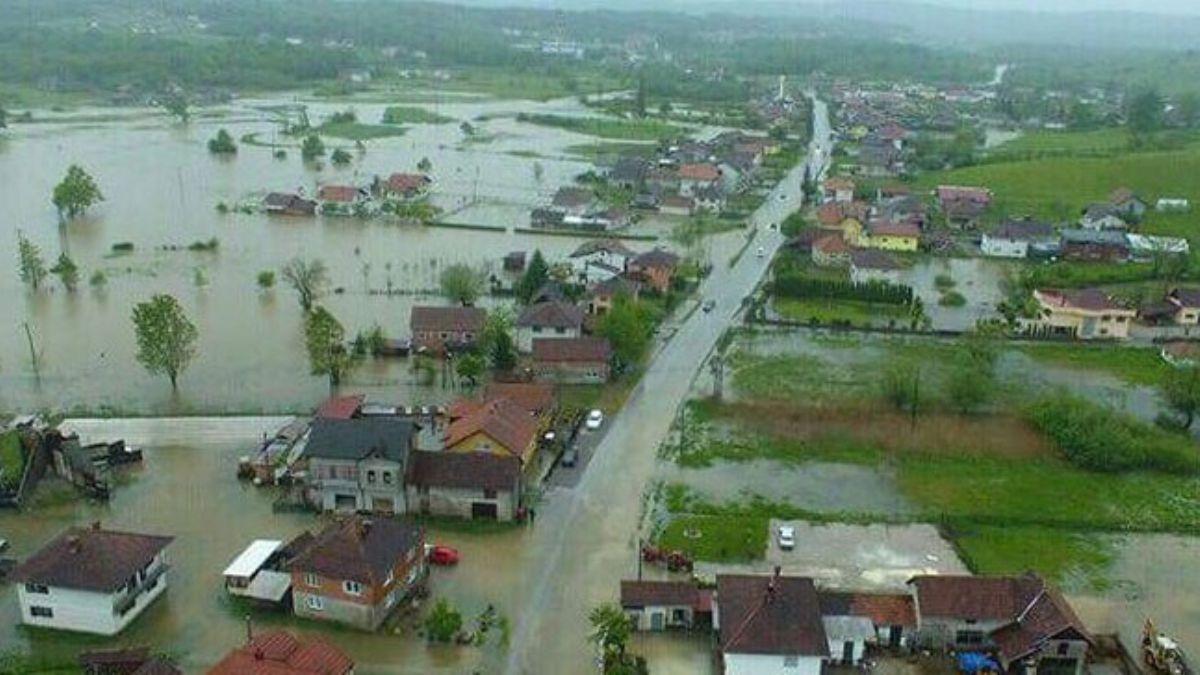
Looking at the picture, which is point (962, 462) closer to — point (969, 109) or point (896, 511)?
point (896, 511)

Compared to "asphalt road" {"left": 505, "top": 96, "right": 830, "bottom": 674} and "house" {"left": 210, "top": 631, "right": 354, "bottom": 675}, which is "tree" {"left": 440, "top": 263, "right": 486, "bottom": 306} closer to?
"asphalt road" {"left": 505, "top": 96, "right": 830, "bottom": 674}

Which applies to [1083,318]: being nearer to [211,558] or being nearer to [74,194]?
[211,558]

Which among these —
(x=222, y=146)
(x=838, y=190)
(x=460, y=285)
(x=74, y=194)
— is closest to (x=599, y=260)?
(x=460, y=285)

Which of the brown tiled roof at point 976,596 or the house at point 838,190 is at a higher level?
the house at point 838,190

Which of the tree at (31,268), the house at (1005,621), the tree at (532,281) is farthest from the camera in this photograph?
the tree at (31,268)

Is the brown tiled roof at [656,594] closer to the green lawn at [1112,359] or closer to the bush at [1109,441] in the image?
the bush at [1109,441]

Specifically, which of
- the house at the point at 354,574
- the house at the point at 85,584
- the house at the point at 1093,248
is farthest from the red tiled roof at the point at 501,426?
the house at the point at 1093,248
